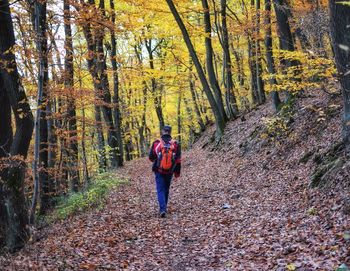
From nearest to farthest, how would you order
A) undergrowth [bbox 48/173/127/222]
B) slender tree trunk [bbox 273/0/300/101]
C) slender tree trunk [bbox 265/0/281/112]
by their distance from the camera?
undergrowth [bbox 48/173/127/222], slender tree trunk [bbox 273/0/300/101], slender tree trunk [bbox 265/0/281/112]

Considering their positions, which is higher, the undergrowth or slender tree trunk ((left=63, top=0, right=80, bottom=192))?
slender tree trunk ((left=63, top=0, right=80, bottom=192))

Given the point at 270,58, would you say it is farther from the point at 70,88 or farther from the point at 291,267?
the point at 291,267

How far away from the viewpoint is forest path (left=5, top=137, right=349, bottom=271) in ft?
19.3

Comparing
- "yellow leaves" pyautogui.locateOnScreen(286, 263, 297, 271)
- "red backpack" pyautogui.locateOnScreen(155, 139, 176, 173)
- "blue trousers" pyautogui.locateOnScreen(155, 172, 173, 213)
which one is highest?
"red backpack" pyautogui.locateOnScreen(155, 139, 176, 173)

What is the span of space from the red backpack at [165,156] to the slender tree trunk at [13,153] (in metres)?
3.20

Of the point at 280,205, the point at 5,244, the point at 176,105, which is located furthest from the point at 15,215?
the point at 176,105

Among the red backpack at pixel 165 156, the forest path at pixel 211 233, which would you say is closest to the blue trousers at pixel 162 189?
the red backpack at pixel 165 156

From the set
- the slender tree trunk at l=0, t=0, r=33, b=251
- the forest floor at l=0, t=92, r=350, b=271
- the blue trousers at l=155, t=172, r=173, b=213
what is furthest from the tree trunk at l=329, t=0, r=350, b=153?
the slender tree trunk at l=0, t=0, r=33, b=251

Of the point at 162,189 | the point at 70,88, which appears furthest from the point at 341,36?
the point at 70,88

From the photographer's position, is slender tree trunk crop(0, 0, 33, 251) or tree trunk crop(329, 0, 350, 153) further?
slender tree trunk crop(0, 0, 33, 251)

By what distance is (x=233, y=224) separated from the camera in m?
8.12

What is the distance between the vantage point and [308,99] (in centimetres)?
1421

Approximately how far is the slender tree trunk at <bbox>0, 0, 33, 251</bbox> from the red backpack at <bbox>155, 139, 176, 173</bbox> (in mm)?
3205

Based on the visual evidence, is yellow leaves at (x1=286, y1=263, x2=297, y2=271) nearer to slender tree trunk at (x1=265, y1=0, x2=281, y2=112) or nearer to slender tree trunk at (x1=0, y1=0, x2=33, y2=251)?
slender tree trunk at (x1=0, y1=0, x2=33, y2=251)
